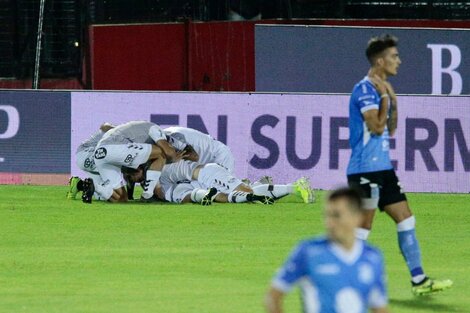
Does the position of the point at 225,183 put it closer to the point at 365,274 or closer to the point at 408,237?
the point at 408,237

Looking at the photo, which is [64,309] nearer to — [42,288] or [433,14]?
[42,288]

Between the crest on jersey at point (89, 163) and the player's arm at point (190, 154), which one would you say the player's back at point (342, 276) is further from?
the crest on jersey at point (89, 163)

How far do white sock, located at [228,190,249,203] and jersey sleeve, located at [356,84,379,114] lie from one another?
8209mm

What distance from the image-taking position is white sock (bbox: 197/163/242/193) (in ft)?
60.6

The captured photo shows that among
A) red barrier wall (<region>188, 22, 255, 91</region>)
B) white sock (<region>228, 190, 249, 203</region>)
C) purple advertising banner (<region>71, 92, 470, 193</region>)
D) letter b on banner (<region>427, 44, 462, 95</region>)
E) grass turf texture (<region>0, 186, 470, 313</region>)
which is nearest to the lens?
grass turf texture (<region>0, 186, 470, 313</region>)

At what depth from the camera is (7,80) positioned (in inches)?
979

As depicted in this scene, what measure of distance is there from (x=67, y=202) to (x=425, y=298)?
353 inches

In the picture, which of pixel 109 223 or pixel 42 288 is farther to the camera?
pixel 109 223

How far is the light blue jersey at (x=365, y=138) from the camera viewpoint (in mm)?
10406

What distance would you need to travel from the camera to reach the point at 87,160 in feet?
62.2

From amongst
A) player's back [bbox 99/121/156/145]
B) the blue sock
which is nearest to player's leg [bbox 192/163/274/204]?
player's back [bbox 99/121/156/145]

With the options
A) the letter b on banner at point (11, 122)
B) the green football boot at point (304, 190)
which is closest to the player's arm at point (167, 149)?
the green football boot at point (304, 190)

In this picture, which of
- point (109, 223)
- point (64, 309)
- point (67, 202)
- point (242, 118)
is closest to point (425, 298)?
point (64, 309)

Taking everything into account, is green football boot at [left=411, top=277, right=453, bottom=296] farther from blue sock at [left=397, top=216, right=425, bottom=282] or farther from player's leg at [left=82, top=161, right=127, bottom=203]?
player's leg at [left=82, top=161, right=127, bottom=203]
